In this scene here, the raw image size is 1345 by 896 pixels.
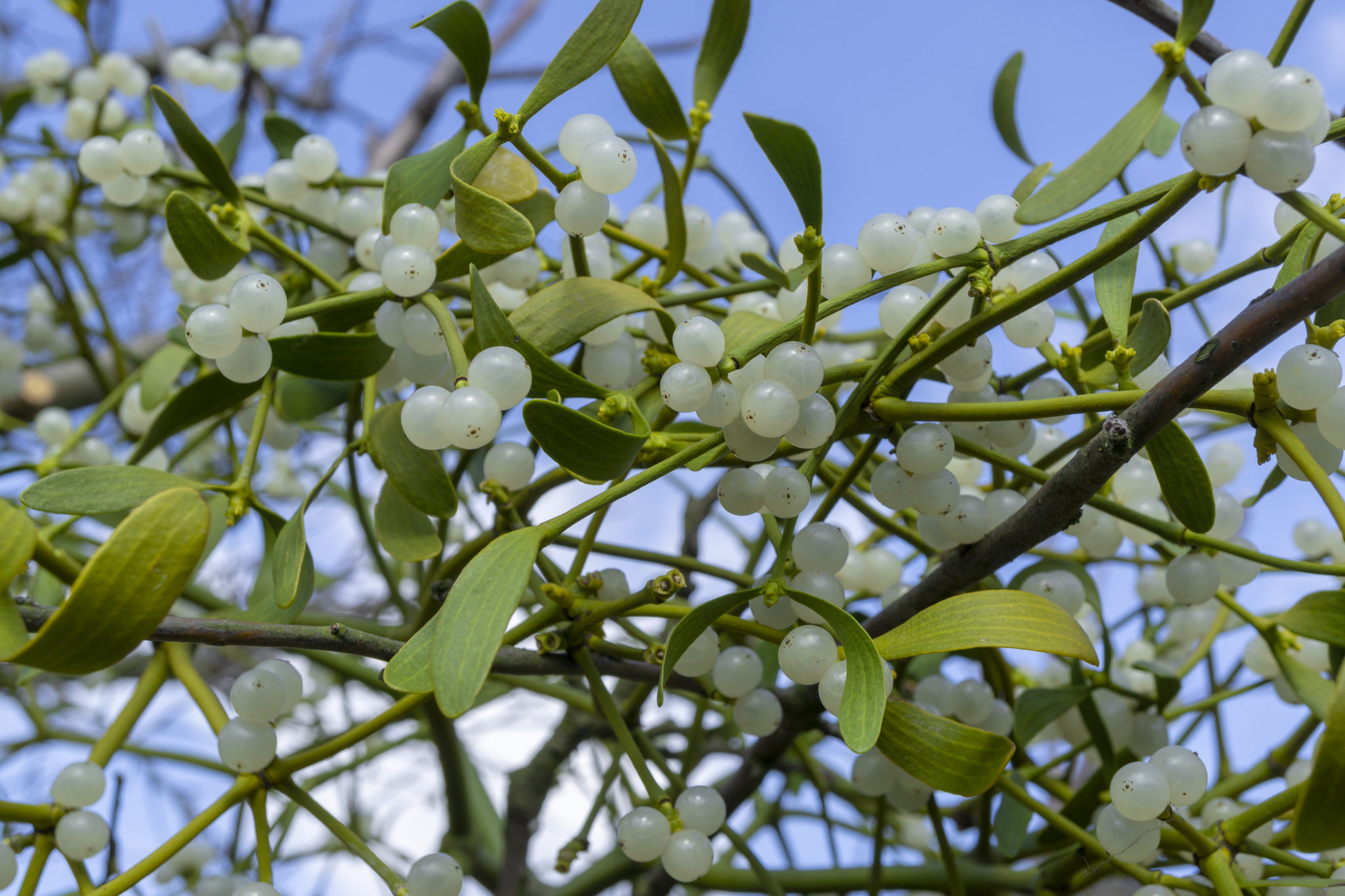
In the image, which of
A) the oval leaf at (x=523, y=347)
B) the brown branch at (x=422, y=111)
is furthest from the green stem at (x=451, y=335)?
the brown branch at (x=422, y=111)

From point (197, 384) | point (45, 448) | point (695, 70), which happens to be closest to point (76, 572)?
point (197, 384)

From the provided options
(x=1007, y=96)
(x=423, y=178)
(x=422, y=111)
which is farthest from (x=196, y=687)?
(x=422, y=111)

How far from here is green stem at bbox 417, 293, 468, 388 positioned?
0.31m

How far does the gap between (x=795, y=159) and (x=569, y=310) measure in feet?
0.28

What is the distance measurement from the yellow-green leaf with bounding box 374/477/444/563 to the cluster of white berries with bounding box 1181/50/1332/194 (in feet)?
0.89

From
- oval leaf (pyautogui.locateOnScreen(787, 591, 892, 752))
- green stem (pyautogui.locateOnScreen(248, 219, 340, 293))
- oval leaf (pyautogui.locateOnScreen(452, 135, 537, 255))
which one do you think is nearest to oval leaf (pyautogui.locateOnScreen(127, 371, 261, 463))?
green stem (pyautogui.locateOnScreen(248, 219, 340, 293))

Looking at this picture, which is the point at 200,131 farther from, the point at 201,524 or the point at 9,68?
the point at 9,68

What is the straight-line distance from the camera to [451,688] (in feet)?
0.79

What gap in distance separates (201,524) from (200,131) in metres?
0.19

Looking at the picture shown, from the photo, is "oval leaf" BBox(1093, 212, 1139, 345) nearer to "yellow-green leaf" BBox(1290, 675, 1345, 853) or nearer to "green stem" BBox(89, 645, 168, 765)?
"yellow-green leaf" BBox(1290, 675, 1345, 853)

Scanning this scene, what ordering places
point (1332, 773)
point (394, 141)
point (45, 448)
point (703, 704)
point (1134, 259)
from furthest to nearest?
1. point (394, 141)
2. point (45, 448)
3. point (703, 704)
4. point (1134, 259)
5. point (1332, 773)

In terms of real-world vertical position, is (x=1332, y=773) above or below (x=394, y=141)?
below

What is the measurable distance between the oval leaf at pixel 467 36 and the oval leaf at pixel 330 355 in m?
0.10

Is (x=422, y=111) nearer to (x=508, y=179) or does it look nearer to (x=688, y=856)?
(x=508, y=179)
